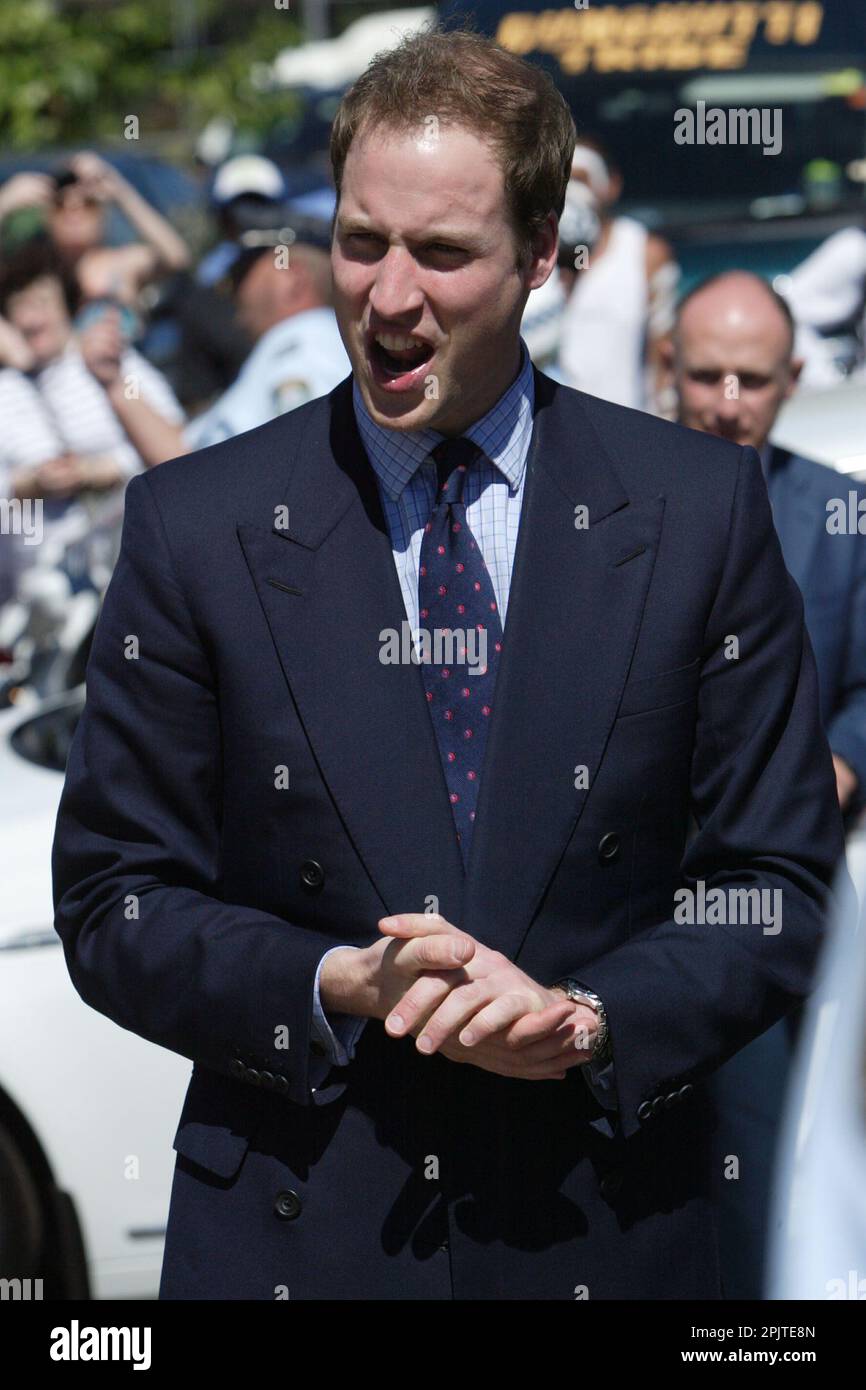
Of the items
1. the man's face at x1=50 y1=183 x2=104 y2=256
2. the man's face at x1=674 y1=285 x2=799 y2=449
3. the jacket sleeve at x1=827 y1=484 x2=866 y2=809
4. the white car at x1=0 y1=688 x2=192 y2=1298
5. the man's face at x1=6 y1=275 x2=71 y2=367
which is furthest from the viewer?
the man's face at x1=50 y1=183 x2=104 y2=256

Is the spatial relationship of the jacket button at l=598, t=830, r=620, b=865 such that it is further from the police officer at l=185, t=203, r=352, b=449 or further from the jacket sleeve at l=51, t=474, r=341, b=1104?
the police officer at l=185, t=203, r=352, b=449

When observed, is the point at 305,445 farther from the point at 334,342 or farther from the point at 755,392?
the point at 334,342

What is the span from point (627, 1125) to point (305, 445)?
0.88m

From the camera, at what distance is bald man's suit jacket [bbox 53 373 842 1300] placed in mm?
2303

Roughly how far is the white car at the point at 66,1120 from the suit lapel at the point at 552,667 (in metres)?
2.18

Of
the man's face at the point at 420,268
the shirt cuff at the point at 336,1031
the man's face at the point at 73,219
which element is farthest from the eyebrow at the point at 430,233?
the man's face at the point at 73,219

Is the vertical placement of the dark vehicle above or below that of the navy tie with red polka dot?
above

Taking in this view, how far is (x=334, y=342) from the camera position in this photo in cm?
632

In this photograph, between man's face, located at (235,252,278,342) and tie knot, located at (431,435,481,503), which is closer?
tie knot, located at (431,435,481,503)

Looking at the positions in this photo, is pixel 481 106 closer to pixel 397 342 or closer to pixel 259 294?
pixel 397 342

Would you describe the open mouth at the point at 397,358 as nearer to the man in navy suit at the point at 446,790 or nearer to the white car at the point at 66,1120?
the man in navy suit at the point at 446,790

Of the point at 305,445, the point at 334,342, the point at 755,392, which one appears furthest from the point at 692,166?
the point at 305,445

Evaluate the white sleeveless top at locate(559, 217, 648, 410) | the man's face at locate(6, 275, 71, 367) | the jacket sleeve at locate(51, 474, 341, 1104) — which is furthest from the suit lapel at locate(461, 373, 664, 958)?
the man's face at locate(6, 275, 71, 367)

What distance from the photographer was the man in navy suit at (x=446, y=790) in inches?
89.5
